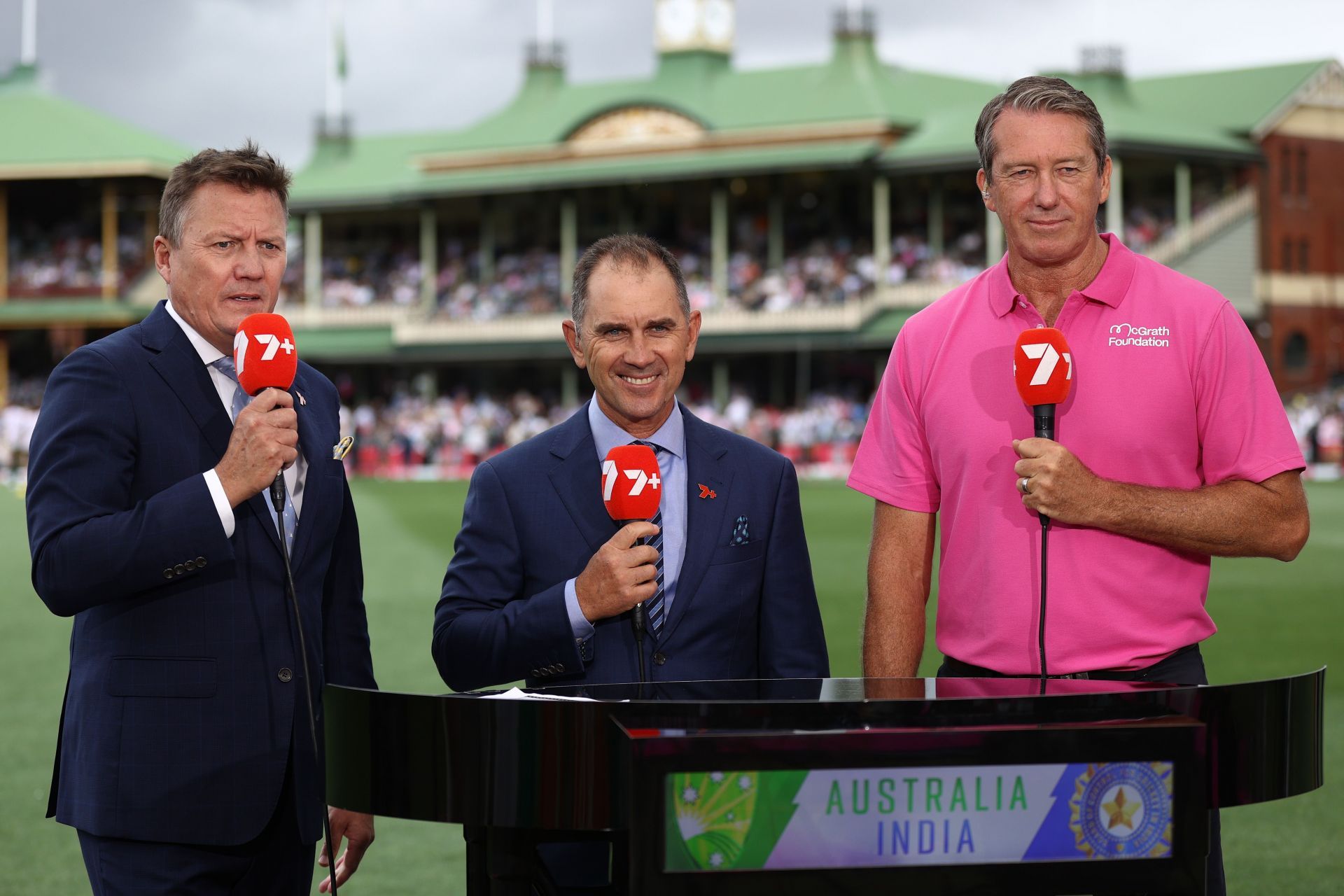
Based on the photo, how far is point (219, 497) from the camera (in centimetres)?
335

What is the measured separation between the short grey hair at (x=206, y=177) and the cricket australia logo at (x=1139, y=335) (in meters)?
1.96

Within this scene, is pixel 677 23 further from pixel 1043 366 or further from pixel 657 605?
pixel 1043 366

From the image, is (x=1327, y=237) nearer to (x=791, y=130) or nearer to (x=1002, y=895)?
(x=791, y=130)

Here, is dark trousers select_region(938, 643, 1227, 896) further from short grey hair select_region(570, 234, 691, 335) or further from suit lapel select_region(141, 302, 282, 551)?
suit lapel select_region(141, 302, 282, 551)

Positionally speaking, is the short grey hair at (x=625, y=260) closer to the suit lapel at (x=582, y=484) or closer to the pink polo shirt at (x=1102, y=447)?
the suit lapel at (x=582, y=484)

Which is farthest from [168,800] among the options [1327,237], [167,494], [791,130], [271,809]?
[1327,237]

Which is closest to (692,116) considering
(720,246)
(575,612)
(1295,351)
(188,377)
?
(720,246)

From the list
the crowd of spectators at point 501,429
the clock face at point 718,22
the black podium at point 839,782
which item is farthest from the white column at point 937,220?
the black podium at point 839,782

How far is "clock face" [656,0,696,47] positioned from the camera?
181 ft

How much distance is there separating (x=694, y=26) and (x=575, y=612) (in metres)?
53.7

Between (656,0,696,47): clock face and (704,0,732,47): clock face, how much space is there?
486 mm

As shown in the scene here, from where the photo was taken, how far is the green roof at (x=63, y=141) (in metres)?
56.8

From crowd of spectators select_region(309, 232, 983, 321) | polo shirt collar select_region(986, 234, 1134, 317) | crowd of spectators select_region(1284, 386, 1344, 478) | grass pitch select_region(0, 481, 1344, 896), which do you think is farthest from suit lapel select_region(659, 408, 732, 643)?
crowd of spectators select_region(309, 232, 983, 321)

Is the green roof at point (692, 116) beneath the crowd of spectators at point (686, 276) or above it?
above
